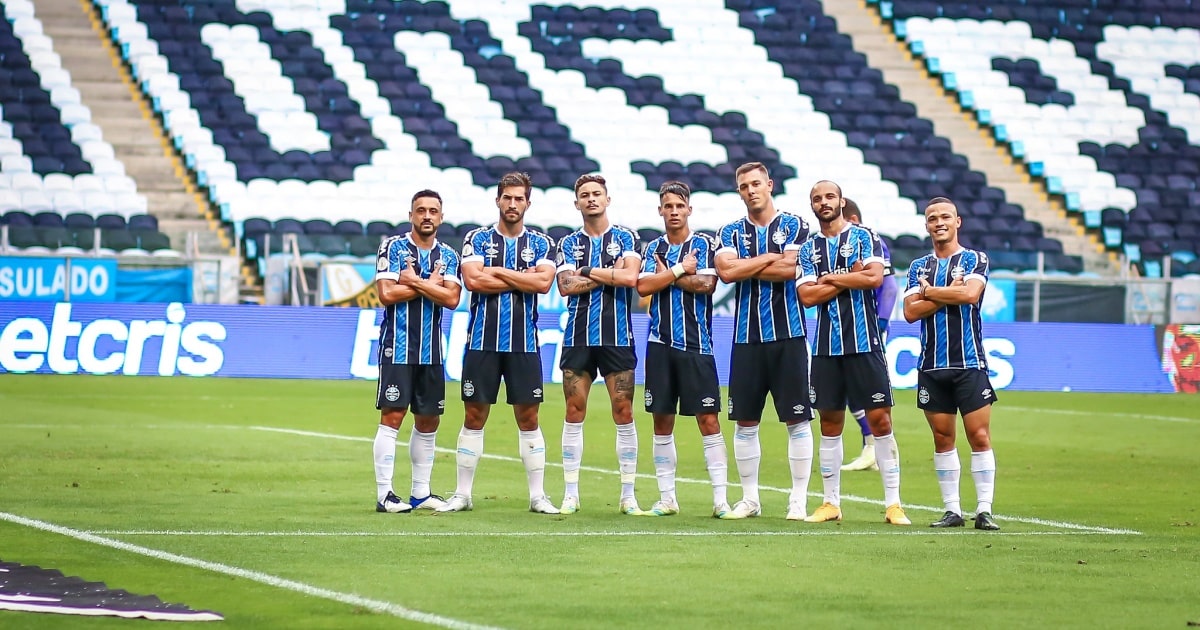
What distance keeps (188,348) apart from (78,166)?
7843 mm

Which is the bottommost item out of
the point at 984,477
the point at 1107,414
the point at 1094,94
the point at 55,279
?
the point at 1107,414

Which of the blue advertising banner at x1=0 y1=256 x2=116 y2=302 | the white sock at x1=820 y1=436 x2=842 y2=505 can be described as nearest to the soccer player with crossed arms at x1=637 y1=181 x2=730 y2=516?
the white sock at x1=820 y1=436 x2=842 y2=505

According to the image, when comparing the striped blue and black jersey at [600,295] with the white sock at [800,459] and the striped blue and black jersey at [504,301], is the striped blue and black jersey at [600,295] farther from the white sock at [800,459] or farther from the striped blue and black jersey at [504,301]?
the white sock at [800,459]

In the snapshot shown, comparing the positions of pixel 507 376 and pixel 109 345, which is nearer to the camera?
pixel 507 376

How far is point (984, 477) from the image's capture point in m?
10.0

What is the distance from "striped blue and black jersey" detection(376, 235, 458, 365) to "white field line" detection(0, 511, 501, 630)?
94.3 inches

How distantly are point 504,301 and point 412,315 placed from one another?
60 cm

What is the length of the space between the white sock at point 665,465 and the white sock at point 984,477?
190 cm

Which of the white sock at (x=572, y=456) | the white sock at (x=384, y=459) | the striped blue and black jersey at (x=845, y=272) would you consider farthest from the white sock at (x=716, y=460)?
the white sock at (x=384, y=459)

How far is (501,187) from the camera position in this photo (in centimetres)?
1048

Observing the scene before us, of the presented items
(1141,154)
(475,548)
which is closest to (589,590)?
(475,548)

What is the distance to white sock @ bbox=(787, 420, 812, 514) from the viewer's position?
410 inches

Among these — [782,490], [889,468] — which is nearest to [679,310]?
[889,468]

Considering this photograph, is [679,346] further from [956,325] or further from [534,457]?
[956,325]
